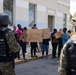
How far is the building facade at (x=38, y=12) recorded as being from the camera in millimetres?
15641

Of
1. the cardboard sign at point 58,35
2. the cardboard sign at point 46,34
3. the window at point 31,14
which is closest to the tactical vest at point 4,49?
the cardboard sign at point 58,35

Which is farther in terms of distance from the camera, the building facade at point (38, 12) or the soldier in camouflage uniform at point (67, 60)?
the building facade at point (38, 12)

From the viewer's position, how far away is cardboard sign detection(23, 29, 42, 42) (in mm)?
13724

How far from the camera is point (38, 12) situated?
18562 millimetres

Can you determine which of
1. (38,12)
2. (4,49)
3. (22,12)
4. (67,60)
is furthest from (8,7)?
(67,60)

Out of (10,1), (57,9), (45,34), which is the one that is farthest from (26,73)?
(57,9)

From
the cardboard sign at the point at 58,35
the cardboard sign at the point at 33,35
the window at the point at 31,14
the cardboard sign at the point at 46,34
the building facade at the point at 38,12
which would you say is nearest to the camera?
the cardboard sign at the point at 33,35

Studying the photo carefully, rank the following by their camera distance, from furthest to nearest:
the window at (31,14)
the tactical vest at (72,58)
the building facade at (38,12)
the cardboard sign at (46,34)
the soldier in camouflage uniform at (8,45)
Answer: the window at (31,14)
the building facade at (38,12)
the cardboard sign at (46,34)
the soldier in camouflage uniform at (8,45)
the tactical vest at (72,58)

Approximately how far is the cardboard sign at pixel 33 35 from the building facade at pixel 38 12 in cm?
194

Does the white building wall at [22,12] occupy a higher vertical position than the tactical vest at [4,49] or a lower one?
higher

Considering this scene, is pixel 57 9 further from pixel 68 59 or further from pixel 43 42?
pixel 68 59

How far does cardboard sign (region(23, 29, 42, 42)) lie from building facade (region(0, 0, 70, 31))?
1940 mm

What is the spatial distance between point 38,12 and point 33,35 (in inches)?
189

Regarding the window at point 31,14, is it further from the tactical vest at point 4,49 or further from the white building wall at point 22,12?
the tactical vest at point 4,49
